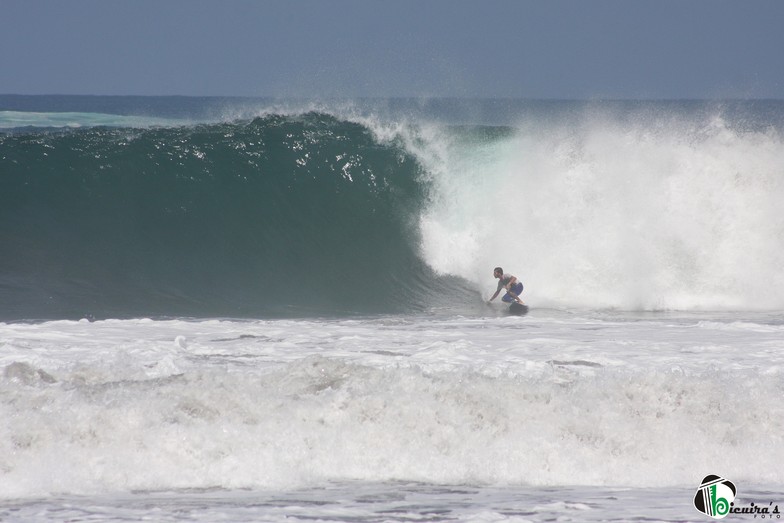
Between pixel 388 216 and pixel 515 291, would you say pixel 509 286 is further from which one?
pixel 388 216

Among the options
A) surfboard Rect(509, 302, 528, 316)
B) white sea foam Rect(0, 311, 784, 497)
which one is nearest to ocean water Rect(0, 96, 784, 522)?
white sea foam Rect(0, 311, 784, 497)

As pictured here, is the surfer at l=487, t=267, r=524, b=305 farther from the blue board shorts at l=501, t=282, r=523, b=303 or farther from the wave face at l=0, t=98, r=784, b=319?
the wave face at l=0, t=98, r=784, b=319

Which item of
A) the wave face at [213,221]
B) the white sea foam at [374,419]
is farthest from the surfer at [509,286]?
the white sea foam at [374,419]

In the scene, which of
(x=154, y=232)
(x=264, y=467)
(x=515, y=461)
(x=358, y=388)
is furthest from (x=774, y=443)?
(x=154, y=232)

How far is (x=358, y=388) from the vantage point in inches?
267

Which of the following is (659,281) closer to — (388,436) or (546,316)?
(546,316)

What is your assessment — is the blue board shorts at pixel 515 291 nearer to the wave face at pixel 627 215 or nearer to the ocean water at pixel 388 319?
the ocean water at pixel 388 319

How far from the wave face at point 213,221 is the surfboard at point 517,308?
52.1 inches

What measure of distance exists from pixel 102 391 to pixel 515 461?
10.4 feet

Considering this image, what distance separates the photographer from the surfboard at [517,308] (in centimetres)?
1141

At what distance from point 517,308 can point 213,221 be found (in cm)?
594

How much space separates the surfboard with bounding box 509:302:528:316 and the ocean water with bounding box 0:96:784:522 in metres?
0.19

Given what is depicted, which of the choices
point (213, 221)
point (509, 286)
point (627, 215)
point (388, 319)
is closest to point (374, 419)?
point (388, 319)

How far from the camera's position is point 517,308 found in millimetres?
11508
